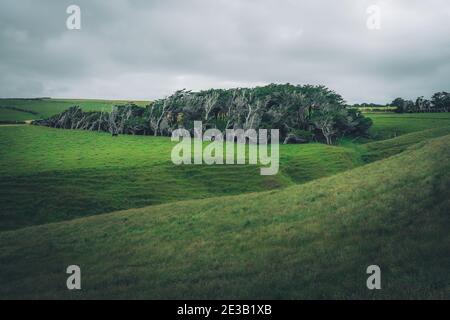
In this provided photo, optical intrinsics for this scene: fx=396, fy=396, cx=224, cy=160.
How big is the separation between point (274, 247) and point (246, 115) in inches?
4093

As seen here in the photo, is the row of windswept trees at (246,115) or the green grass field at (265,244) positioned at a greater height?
the row of windswept trees at (246,115)

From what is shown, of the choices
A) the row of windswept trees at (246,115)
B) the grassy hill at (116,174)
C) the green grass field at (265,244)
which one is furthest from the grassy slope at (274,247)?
Result: the row of windswept trees at (246,115)

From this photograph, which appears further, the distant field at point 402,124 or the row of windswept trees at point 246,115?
the distant field at point 402,124

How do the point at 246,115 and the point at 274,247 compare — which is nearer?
the point at 274,247

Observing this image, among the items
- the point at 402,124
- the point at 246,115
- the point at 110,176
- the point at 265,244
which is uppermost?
the point at 246,115

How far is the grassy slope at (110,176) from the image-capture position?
5312 centimetres

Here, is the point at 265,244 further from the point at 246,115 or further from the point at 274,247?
the point at 246,115

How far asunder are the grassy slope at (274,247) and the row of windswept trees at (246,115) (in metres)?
80.7

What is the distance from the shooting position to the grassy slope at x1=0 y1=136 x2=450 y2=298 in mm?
14570

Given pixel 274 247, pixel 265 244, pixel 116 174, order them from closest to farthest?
pixel 274 247 < pixel 265 244 < pixel 116 174

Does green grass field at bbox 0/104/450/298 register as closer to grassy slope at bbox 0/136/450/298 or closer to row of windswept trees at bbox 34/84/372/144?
grassy slope at bbox 0/136/450/298

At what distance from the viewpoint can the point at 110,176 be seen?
66500 millimetres

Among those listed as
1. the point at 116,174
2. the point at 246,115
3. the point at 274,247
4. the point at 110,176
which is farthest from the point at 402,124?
the point at 274,247

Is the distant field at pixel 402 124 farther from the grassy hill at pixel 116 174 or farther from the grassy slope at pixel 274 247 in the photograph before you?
the grassy slope at pixel 274 247
